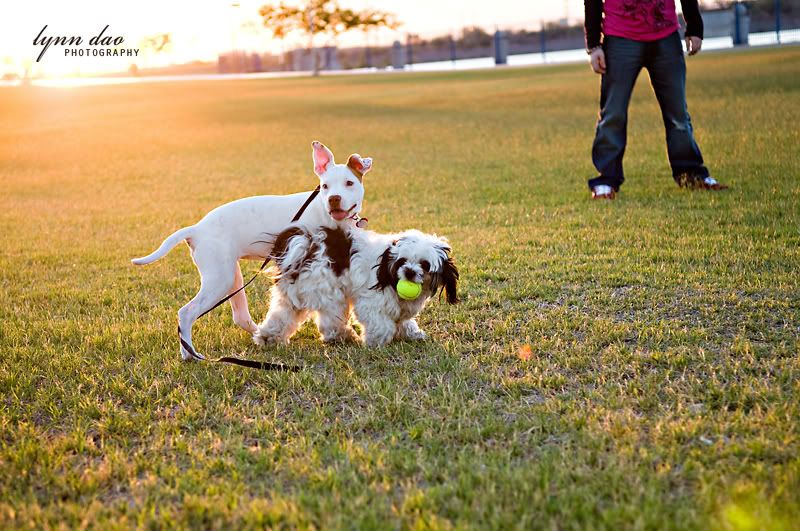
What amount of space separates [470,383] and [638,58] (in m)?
5.28

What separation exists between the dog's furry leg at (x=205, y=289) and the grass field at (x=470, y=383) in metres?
0.20

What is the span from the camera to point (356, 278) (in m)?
4.38

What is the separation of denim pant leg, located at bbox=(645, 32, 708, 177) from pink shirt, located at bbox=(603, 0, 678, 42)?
0.33 ft

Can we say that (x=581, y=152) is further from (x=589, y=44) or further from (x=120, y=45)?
(x=120, y=45)

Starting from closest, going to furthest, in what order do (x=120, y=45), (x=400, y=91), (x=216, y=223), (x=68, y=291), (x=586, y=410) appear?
(x=586, y=410)
(x=216, y=223)
(x=68, y=291)
(x=120, y=45)
(x=400, y=91)

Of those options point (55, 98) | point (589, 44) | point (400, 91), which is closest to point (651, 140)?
point (589, 44)

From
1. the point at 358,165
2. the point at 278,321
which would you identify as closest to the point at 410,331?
the point at 278,321

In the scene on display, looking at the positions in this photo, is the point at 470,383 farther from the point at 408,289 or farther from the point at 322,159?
the point at 322,159

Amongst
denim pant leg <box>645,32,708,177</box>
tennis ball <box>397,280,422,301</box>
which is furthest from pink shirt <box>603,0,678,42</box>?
tennis ball <box>397,280,422,301</box>

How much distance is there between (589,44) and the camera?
7.91 metres

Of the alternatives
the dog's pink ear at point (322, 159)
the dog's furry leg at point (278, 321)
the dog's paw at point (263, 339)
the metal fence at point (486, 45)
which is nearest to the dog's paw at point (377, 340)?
the dog's furry leg at point (278, 321)

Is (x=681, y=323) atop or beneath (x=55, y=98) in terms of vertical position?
beneath

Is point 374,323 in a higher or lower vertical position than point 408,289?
lower

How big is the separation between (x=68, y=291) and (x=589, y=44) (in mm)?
5560
